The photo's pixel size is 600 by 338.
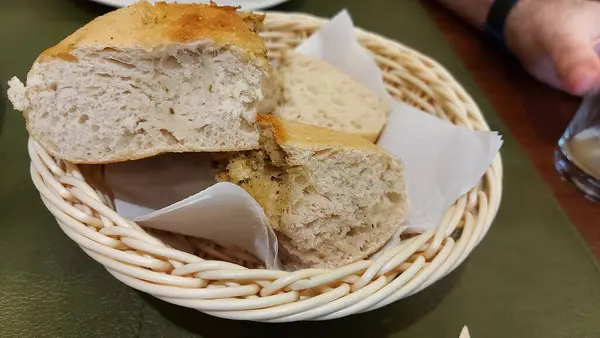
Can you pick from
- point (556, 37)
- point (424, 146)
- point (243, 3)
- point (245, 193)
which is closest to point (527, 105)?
point (556, 37)

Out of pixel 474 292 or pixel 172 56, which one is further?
pixel 474 292

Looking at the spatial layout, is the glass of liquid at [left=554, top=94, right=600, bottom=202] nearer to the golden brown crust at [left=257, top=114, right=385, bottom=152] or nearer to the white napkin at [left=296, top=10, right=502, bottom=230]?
the white napkin at [left=296, top=10, right=502, bottom=230]

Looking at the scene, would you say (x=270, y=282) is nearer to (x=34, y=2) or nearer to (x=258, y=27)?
(x=258, y=27)

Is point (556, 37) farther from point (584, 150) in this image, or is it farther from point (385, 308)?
point (385, 308)

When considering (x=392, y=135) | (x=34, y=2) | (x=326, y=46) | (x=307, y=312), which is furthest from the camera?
(x=34, y=2)

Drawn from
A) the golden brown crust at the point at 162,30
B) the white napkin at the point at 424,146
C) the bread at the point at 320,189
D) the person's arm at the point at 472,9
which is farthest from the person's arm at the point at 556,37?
the golden brown crust at the point at 162,30

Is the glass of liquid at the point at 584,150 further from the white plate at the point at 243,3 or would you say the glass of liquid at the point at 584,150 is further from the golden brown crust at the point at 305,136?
the white plate at the point at 243,3

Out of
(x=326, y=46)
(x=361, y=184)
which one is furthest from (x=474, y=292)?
(x=326, y=46)
